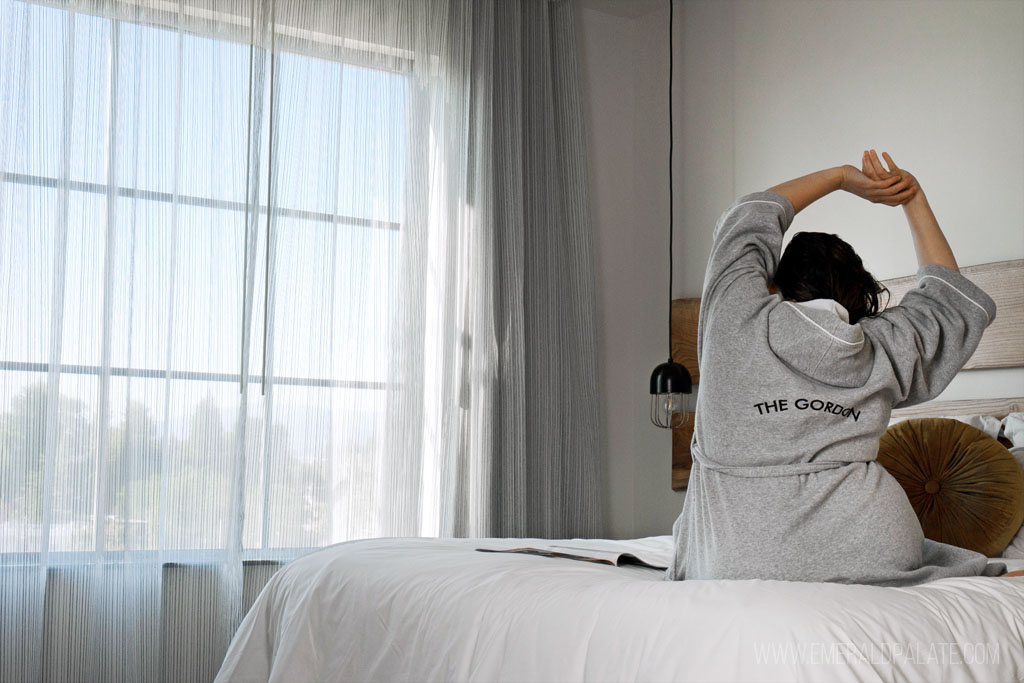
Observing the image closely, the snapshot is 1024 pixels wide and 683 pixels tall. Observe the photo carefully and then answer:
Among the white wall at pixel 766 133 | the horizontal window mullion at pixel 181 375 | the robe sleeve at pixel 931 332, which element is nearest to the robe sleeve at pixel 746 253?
the robe sleeve at pixel 931 332

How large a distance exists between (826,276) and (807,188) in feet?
0.58

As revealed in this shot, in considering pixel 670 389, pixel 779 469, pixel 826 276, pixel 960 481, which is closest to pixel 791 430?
pixel 779 469

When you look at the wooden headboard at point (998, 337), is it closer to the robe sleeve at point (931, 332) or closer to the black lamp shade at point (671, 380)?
the black lamp shade at point (671, 380)

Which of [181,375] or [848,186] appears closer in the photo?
[848,186]

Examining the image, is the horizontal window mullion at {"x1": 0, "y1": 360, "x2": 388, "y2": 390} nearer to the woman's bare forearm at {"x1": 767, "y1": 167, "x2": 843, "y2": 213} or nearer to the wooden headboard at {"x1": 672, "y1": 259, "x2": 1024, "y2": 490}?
the wooden headboard at {"x1": 672, "y1": 259, "x2": 1024, "y2": 490}

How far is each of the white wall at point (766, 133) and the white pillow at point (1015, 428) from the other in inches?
11.8

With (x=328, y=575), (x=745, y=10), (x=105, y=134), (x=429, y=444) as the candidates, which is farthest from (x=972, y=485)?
(x=105, y=134)

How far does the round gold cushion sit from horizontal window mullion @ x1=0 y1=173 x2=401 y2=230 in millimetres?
1851

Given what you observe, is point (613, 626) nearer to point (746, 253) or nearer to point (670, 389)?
point (746, 253)

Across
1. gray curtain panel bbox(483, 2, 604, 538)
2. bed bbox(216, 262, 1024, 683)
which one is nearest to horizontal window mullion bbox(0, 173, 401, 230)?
gray curtain panel bbox(483, 2, 604, 538)

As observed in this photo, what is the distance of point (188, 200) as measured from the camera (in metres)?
2.86

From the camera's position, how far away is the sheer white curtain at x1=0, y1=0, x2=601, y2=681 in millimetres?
2648

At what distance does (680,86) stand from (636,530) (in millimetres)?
1805

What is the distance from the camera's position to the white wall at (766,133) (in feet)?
8.28
